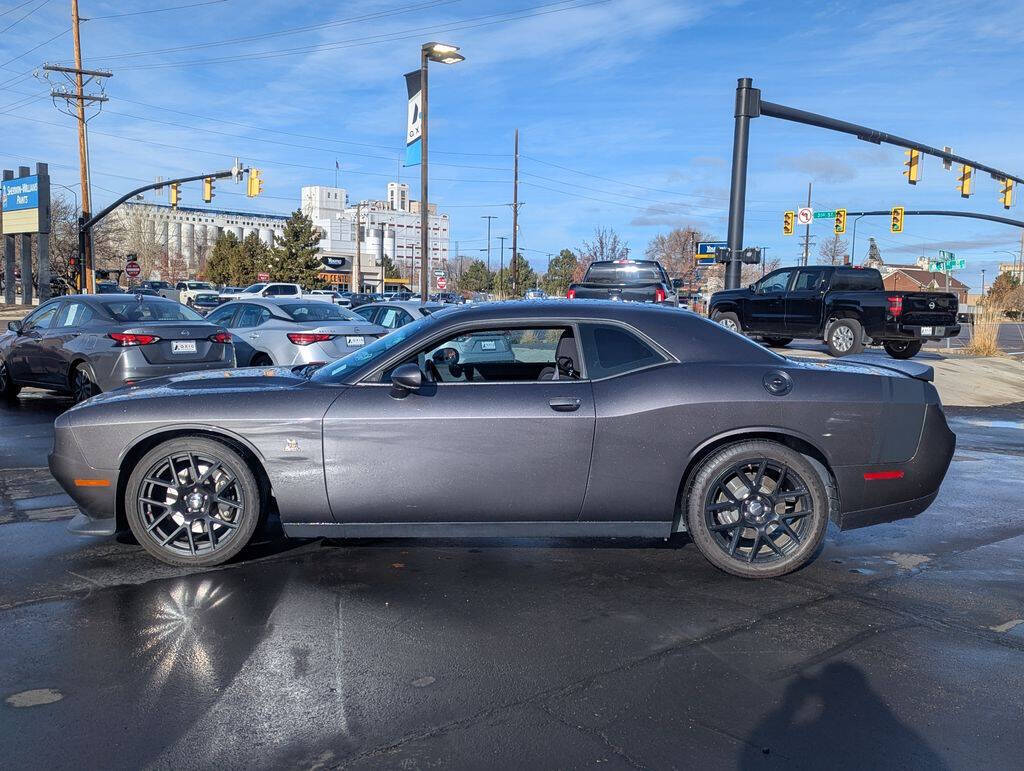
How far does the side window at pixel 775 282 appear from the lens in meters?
19.3

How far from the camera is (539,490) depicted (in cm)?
466

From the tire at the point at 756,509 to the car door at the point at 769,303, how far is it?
15.2m

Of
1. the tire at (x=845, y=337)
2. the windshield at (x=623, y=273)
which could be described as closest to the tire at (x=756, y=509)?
the windshield at (x=623, y=273)

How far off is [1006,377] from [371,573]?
17.3m

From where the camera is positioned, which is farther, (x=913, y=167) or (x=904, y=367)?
(x=913, y=167)

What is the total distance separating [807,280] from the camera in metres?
18.8

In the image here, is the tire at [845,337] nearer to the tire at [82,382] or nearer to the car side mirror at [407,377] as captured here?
the tire at [82,382]

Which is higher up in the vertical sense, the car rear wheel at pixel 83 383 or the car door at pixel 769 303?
the car door at pixel 769 303

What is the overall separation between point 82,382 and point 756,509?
29.8ft

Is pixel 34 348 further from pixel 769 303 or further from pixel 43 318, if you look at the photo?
pixel 769 303

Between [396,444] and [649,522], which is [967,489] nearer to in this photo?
[649,522]

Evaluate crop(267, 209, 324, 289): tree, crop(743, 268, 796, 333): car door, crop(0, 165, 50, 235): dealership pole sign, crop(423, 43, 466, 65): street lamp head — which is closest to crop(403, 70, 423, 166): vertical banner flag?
crop(423, 43, 466, 65): street lamp head

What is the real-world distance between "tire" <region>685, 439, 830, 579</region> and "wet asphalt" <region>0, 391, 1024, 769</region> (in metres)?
0.15

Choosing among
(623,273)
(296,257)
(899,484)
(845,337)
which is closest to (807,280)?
(845,337)
